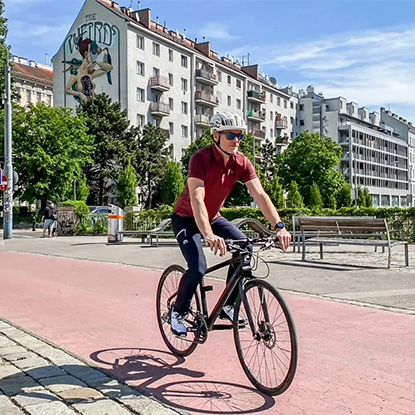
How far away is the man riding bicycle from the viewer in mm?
4441

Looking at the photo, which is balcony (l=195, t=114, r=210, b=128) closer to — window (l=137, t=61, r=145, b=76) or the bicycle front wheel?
window (l=137, t=61, r=145, b=76)

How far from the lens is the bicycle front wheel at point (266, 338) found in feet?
12.9

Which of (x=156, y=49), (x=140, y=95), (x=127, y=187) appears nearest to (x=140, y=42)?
(x=156, y=49)

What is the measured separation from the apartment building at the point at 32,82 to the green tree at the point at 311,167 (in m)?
36.1

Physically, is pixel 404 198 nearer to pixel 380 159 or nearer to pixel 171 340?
pixel 380 159

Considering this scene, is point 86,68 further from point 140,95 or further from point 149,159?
point 149,159

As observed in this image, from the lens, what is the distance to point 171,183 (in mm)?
59312

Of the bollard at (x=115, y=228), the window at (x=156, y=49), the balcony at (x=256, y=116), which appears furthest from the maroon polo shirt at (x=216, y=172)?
the balcony at (x=256, y=116)

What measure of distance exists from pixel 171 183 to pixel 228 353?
178 ft

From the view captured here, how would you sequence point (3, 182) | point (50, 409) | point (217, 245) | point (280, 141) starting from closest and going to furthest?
point (50, 409)
point (217, 245)
point (3, 182)
point (280, 141)

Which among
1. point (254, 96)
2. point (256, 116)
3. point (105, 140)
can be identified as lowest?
point (105, 140)

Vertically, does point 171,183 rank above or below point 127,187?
above

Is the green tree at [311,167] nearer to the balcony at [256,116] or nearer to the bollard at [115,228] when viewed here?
the balcony at [256,116]

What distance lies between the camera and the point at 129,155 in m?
57.7
